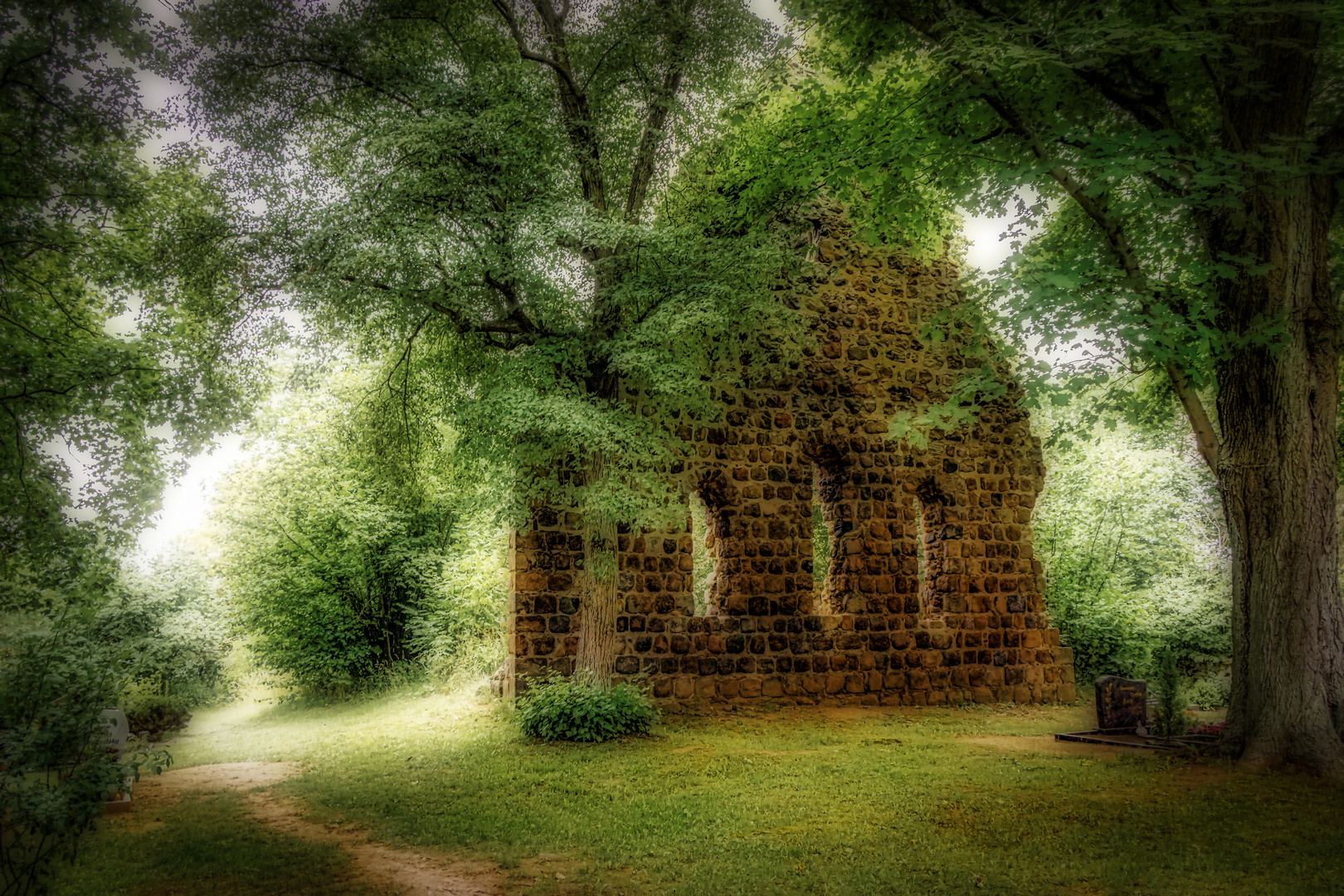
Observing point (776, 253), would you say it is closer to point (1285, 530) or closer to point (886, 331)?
point (886, 331)

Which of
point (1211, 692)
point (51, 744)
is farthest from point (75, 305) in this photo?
point (1211, 692)

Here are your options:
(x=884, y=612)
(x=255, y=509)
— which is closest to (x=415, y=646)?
(x=255, y=509)

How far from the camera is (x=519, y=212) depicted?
873 centimetres

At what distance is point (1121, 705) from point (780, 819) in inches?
219

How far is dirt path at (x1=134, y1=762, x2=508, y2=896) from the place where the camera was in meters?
4.57

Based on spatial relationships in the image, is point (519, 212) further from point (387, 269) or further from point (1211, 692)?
point (1211, 692)

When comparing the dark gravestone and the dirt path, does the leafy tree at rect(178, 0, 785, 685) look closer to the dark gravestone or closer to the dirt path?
the dirt path

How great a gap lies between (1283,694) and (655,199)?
845cm

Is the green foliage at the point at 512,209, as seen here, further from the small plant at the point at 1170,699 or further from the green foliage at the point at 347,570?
the small plant at the point at 1170,699

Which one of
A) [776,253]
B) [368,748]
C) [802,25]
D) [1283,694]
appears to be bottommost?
[368,748]

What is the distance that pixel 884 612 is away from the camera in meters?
12.1

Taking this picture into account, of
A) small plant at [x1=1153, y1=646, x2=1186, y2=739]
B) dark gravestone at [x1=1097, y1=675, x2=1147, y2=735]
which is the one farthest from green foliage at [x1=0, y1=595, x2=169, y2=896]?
dark gravestone at [x1=1097, y1=675, x2=1147, y2=735]

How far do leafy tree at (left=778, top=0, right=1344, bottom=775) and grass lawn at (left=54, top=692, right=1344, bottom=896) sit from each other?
4.52 ft

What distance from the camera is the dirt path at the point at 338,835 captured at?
4566mm
